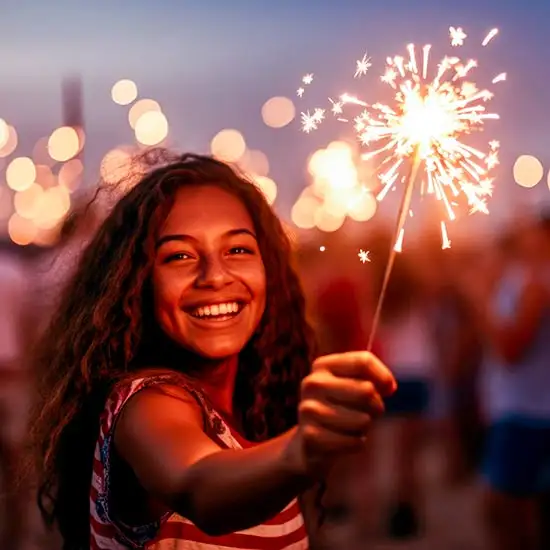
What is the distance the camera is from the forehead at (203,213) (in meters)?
2.01

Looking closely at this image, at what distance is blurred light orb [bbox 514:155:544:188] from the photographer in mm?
3494

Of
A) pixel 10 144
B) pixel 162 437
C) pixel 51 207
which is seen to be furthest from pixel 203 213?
pixel 51 207

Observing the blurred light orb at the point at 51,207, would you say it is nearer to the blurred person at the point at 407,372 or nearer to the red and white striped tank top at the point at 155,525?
the blurred person at the point at 407,372

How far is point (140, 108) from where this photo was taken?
5.42 metres

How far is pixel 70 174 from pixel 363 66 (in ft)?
14.7

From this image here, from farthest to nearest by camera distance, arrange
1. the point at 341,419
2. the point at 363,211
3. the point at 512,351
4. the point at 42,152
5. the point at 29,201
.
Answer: the point at 29,201 → the point at 42,152 → the point at 512,351 → the point at 363,211 → the point at 341,419

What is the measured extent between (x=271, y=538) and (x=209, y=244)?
0.46 m

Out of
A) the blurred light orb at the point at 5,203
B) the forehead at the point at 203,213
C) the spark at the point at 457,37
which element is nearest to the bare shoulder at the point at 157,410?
the forehead at the point at 203,213

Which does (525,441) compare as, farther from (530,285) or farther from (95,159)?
(95,159)

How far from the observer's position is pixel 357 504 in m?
A: 5.90

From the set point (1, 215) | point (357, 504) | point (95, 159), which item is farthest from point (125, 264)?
point (1, 215)

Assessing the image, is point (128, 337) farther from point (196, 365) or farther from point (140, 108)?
point (140, 108)

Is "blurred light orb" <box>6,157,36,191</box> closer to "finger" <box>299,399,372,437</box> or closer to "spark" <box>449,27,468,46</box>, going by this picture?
"spark" <box>449,27,468,46</box>

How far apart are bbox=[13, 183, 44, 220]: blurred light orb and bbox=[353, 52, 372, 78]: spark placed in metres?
5.53
